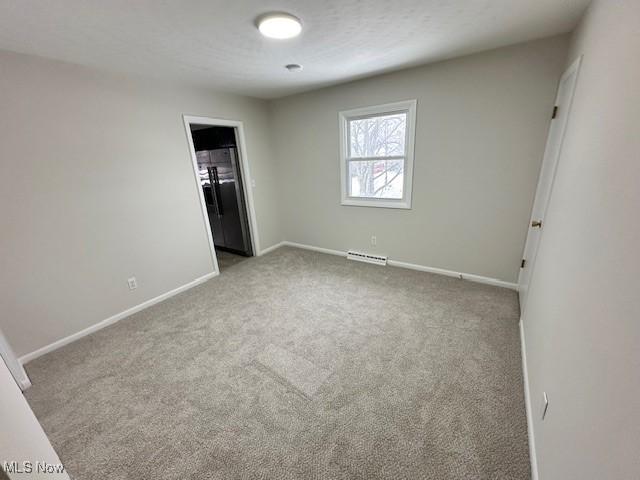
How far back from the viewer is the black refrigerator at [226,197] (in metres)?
4.00

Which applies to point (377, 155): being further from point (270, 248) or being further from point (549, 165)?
point (270, 248)

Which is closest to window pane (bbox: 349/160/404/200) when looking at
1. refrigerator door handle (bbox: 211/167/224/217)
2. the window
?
the window

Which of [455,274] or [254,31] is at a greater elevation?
[254,31]

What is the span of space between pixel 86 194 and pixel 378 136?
3.28 meters

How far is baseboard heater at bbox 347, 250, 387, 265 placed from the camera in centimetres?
371

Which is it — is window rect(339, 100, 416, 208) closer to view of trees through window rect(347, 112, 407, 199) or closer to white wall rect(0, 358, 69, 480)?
view of trees through window rect(347, 112, 407, 199)

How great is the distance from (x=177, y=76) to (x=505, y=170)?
355 cm

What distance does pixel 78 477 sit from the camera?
1.33 meters

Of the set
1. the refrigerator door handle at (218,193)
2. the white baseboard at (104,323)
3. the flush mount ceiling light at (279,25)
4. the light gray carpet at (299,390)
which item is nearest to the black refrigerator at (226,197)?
the refrigerator door handle at (218,193)

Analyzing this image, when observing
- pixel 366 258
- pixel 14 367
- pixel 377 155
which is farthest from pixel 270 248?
pixel 14 367

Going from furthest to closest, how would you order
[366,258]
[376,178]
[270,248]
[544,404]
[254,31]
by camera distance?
[270,248] < [366,258] < [376,178] < [254,31] < [544,404]

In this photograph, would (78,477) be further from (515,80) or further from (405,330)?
(515,80)

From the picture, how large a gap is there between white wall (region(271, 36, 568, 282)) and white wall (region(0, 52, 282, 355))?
159 cm

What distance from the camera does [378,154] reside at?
343 cm
